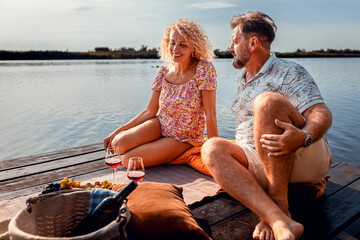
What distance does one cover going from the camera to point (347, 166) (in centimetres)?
305

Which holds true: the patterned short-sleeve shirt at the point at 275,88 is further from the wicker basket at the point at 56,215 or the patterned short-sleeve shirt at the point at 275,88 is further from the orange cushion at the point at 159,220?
the wicker basket at the point at 56,215

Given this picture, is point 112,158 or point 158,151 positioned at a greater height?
point 112,158

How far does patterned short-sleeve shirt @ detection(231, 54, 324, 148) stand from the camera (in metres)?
2.01

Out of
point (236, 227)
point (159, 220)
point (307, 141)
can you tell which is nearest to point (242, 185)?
point (236, 227)

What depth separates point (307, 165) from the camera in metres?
1.97

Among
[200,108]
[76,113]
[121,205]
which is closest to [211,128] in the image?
[200,108]

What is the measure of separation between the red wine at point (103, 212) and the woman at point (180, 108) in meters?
1.83

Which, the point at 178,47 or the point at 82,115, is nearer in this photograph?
the point at 178,47

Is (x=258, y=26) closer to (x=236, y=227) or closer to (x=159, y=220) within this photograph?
(x=236, y=227)

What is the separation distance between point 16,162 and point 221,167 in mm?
2433

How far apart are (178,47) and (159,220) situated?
2.13 m

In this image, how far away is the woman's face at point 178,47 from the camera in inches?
129

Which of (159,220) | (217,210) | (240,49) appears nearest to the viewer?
(159,220)

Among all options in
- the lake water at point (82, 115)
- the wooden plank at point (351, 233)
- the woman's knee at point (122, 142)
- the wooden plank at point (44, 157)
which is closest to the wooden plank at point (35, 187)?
the woman's knee at point (122, 142)
